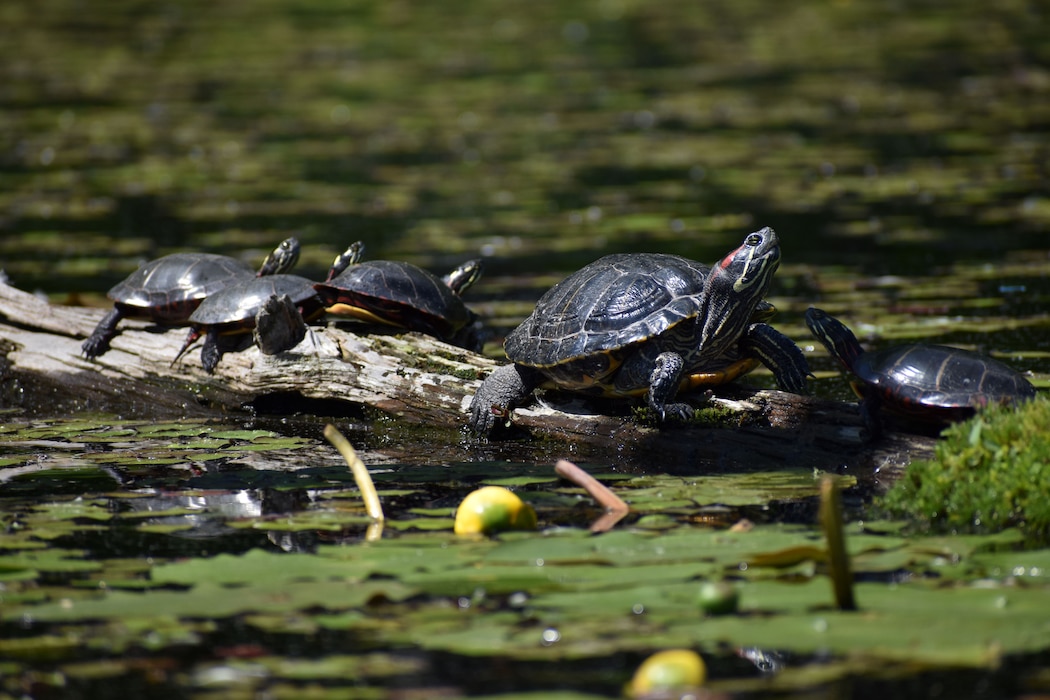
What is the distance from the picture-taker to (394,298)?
217 inches

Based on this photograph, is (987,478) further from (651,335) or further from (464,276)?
(464,276)

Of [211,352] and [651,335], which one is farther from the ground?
[651,335]

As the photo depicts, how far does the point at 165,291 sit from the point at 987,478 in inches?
150

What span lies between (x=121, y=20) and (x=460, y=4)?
621 centimetres

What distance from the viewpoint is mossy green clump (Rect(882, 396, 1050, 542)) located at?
3.61 metres

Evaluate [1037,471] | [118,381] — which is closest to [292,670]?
[1037,471]

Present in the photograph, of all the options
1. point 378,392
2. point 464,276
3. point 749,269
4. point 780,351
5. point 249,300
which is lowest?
point 378,392

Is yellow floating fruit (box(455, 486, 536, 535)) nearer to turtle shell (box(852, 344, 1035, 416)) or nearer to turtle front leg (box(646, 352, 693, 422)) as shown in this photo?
turtle front leg (box(646, 352, 693, 422))

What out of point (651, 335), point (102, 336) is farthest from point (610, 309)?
point (102, 336)

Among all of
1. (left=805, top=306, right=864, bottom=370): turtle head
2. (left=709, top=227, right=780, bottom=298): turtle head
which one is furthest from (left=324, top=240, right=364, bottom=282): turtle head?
(left=805, top=306, right=864, bottom=370): turtle head

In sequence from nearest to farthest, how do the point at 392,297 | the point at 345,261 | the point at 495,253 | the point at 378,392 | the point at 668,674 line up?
1. the point at 668,674
2. the point at 378,392
3. the point at 392,297
4. the point at 345,261
5. the point at 495,253

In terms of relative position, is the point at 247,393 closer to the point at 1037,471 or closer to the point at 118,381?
the point at 118,381

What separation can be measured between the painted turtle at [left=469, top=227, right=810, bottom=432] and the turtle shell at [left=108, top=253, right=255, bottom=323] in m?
1.69

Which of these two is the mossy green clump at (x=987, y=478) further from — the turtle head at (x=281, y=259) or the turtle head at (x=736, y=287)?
the turtle head at (x=281, y=259)
